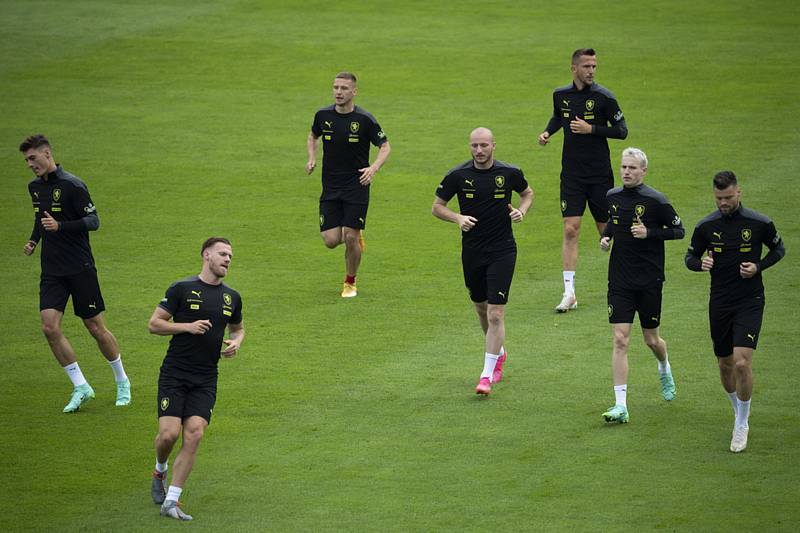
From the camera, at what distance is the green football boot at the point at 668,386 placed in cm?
1303

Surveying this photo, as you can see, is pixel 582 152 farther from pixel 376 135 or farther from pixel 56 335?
pixel 56 335

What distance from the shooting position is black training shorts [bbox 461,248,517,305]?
13328 millimetres

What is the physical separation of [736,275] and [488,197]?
114 inches

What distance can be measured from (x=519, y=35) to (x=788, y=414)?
18.6 meters

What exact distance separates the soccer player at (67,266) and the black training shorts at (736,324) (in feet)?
20.2

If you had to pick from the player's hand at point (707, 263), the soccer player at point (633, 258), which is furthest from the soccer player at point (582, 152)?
the player's hand at point (707, 263)

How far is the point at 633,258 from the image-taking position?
12.5m

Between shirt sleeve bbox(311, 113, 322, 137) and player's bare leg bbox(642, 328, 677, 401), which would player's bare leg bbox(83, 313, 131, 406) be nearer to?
shirt sleeve bbox(311, 113, 322, 137)

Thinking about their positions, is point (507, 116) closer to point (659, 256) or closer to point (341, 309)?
point (341, 309)

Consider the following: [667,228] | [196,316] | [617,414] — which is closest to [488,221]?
[667,228]

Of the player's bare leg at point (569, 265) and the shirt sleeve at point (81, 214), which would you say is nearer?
the shirt sleeve at point (81, 214)

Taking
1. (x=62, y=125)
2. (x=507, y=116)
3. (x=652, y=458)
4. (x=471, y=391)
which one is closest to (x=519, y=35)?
(x=507, y=116)

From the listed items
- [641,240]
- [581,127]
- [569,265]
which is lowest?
[569,265]

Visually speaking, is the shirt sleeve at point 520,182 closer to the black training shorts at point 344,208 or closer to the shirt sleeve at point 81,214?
the black training shorts at point 344,208
